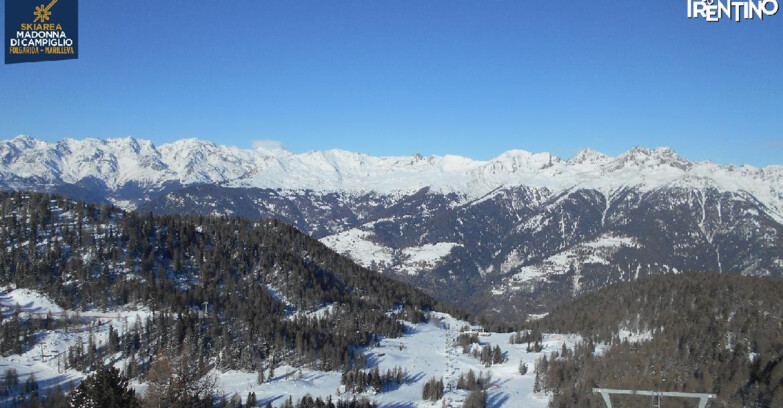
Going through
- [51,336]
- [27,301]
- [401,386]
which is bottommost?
[401,386]

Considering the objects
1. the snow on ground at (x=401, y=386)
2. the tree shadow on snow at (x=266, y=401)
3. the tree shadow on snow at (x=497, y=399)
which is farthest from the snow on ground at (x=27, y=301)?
the tree shadow on snow at (x=497, y=399)

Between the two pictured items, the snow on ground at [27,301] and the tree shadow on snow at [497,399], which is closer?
the tree shadow on snow at [497,399]

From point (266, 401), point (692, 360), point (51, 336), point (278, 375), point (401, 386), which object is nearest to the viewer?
point (266, 401)

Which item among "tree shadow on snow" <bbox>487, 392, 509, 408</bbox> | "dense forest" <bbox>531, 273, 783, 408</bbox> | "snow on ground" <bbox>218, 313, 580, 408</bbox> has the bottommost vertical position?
"tree shadow on snow" <bbox>487, 392, 509, 408</bbox>

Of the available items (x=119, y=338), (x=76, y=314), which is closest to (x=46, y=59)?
(x=119, y=338)

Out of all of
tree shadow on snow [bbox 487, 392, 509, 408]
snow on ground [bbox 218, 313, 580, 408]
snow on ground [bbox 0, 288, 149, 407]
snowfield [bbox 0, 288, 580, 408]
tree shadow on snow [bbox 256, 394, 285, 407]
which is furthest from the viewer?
tree shadow on snow [bbox 487, 392, 509, 408]

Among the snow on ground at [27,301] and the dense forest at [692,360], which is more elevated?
the snow on ground at [27,301]

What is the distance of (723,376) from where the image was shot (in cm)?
15738

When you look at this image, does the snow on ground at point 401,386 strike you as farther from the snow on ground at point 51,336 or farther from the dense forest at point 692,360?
the snow on ground at point 51,336

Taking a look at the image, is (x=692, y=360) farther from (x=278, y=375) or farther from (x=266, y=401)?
(x=278, y=375)

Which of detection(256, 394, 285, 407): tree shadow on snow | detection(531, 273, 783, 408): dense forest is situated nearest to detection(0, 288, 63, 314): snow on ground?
detection(256, 394, 285, 407): tree shadow on snow

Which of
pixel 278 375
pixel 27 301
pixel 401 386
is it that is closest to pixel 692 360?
pixel 401 386

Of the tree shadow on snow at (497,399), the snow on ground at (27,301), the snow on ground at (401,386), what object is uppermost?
the snow on ground at (27,301)

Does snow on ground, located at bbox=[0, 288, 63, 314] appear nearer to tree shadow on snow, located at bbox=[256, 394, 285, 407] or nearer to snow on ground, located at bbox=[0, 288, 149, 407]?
snow on ground, located at bbox=[0, 288, 149, 407]
